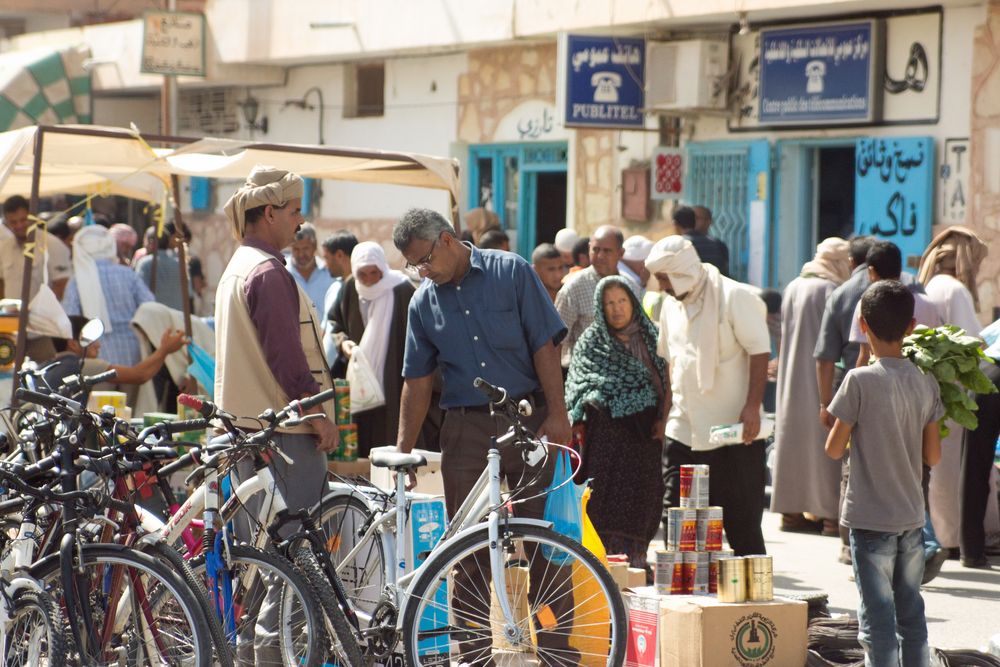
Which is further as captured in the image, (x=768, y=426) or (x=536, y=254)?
(x=536, y=254)

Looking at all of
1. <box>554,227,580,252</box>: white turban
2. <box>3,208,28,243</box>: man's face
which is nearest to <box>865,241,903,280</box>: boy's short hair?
<box>554,227,580,252</box>: white turban

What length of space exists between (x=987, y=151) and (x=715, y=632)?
733 centimetres

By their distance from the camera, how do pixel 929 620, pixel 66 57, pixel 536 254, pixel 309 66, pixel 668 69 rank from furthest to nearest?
pixel 66 57 → pixel 309 66 → pixel 668 69 → pixel 536 254 → pixel 929 620

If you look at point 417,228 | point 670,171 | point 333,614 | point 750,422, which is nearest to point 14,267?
point 750,422

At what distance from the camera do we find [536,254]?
10.7m

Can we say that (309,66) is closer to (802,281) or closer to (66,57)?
(66,57)

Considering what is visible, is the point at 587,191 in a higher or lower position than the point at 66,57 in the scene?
lower

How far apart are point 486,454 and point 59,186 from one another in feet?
22.2

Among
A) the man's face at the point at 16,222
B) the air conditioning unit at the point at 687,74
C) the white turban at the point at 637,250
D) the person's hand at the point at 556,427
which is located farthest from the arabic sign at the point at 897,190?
the person's hand at the point at 556,427

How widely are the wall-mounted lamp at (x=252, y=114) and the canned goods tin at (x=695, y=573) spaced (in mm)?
15550

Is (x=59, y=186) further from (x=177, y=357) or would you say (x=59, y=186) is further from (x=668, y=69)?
(x=668, y=69)

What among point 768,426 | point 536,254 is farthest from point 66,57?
point 768,426

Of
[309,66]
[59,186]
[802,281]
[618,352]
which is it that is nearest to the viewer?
[618,352]

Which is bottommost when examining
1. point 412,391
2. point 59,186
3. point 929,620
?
point 929,620
